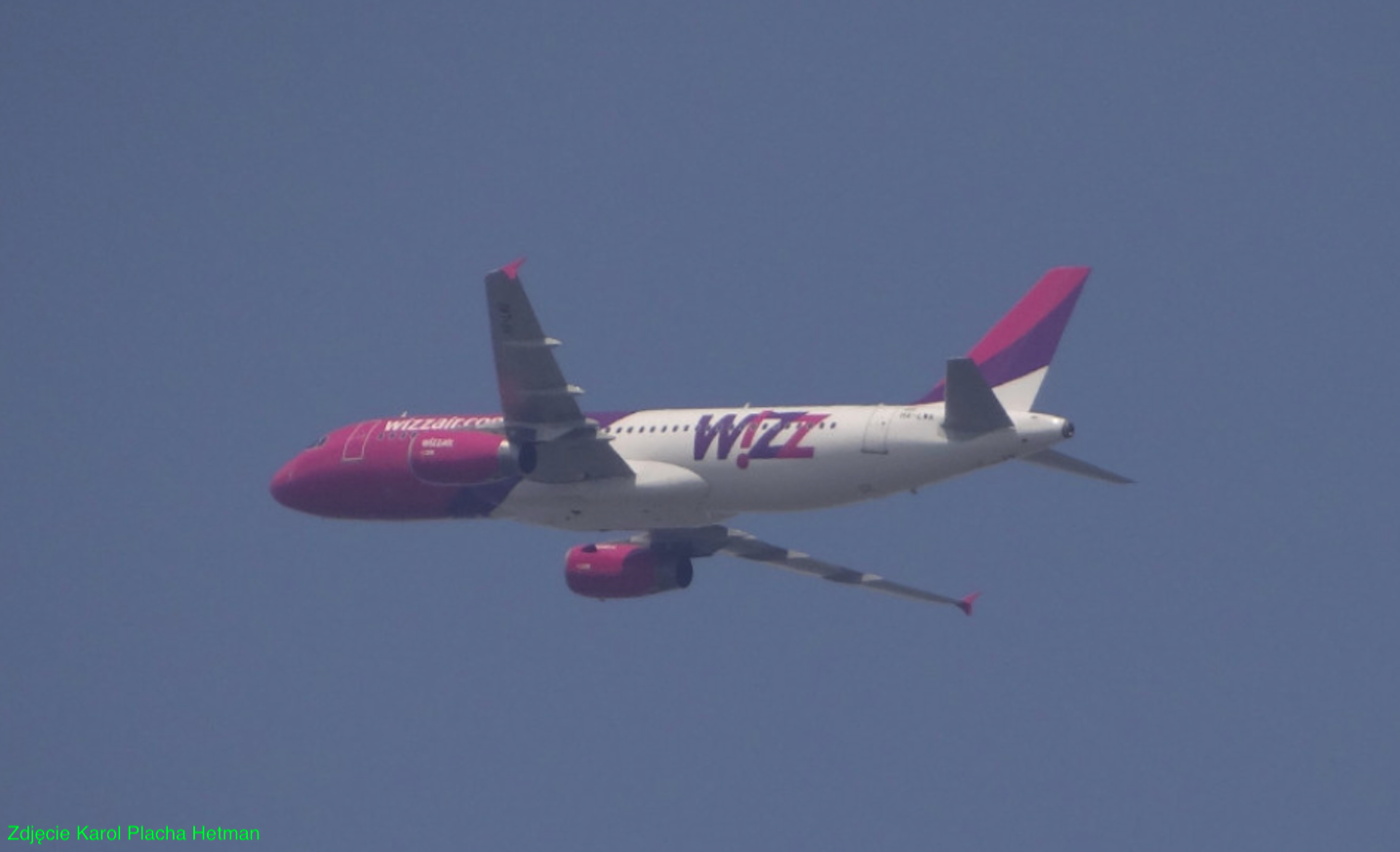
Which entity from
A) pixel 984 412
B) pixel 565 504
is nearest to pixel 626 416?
pixel 565 504

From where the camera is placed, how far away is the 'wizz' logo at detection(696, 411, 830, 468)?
52031 millimetres

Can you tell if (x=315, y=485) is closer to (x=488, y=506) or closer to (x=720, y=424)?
(x=488, y=506)

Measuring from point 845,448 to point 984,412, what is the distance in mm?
3565

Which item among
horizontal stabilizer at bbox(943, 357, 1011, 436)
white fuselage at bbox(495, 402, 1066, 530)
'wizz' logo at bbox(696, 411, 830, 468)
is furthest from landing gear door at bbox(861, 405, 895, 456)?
horizontal stabilizer at bbox(943, 357, 1011, 436)

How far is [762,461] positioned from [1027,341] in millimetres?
6394

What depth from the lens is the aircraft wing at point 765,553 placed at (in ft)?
191

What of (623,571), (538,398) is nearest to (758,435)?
(538,398)

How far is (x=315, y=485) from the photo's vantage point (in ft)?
187

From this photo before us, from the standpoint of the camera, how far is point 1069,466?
50.7 metres

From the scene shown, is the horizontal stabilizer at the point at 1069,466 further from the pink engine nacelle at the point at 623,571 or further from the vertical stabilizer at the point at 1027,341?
the pink engine nacelle at the point at 623,571

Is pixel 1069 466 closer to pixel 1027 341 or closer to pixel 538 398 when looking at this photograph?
pixel 1027 341

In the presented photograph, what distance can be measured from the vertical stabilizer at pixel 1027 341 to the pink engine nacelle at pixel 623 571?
8275 millimetres

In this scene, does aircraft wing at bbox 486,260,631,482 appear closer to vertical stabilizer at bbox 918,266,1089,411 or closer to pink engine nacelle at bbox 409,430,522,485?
pink engine nacelle at bbox 409,430,522,485

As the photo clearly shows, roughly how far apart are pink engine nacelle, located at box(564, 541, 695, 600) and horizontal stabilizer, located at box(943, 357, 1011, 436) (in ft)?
35.7
